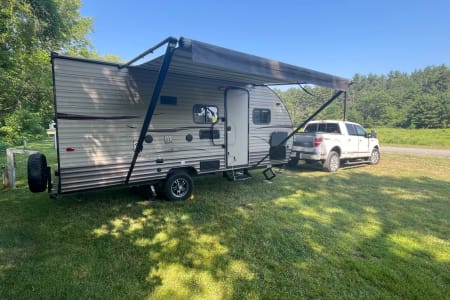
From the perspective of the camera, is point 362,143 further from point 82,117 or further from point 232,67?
point 82,117

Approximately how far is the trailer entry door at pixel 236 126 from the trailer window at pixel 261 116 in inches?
13.3

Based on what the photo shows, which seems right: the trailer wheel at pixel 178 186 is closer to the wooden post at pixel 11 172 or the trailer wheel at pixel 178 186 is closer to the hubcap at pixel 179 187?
the hubcap at pixel 179 187

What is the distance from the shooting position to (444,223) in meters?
4.92

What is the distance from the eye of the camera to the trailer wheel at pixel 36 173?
4593 mm

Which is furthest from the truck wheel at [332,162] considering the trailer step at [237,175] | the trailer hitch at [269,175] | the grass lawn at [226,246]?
the trailer step at [237,175]

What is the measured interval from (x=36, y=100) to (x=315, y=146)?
1327cm

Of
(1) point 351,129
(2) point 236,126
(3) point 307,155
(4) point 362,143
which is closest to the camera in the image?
(2) point 236,126

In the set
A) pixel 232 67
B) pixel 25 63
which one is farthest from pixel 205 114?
pixel 25 63

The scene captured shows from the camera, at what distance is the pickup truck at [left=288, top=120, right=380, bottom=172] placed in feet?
31.3

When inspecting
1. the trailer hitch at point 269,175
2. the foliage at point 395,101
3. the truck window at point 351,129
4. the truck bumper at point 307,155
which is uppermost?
the foliage at point 395,101

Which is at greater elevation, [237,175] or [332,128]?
[332,128]

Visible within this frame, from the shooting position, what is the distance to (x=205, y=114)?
6305 mm

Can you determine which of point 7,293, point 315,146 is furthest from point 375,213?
point 7,293

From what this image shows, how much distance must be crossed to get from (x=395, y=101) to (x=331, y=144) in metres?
70.7
